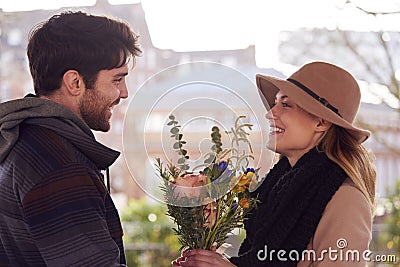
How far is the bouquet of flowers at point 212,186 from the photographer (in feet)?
3.69

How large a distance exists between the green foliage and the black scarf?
1293 millimetres

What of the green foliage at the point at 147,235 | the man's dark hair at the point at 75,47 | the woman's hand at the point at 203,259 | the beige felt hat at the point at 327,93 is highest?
the man's dark hair at the point at 75,47

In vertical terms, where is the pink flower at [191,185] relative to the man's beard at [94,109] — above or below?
below

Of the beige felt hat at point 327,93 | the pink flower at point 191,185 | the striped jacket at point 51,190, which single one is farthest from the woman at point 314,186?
the striped jacket at point 51,190

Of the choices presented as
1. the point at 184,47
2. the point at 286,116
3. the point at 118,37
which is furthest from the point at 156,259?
the point at 118,37

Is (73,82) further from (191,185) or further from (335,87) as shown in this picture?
(335,87)

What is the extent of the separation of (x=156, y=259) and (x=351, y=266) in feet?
4.98

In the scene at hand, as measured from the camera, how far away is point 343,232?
118cm

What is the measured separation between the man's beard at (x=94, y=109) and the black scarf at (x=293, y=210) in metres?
0.38

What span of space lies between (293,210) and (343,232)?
0.12 m

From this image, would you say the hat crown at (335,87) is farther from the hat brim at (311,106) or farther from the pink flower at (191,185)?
the pink flower at (191,185)

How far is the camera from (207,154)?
116cm

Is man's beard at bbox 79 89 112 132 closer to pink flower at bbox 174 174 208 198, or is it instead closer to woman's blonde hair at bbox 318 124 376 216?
pink flower at bbox 174 174 208 198

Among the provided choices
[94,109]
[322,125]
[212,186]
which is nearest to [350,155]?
[322,125]
